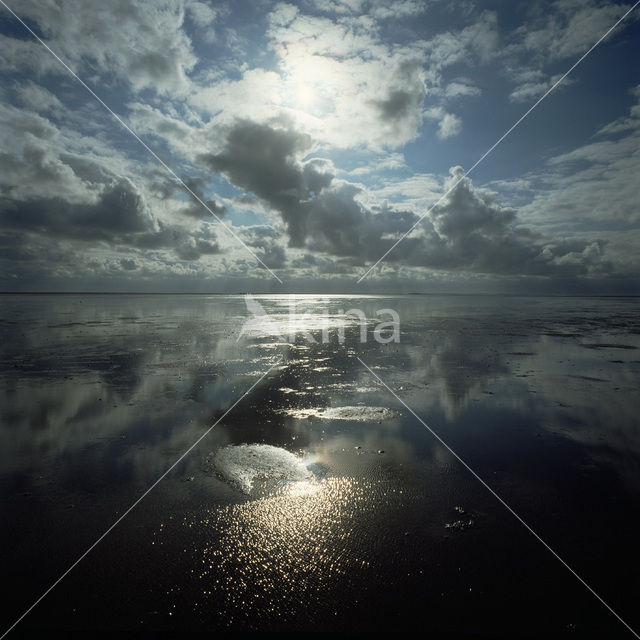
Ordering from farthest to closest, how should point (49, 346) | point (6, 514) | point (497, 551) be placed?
point (49, 346)
point (6, 514)
point (497, 551)

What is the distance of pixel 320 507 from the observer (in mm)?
5543

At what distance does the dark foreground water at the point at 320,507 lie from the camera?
12.5ft

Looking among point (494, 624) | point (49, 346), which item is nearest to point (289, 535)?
point (494, 624)

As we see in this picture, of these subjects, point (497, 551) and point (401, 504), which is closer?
point (497, 551)

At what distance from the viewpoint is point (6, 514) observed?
533 centimetres

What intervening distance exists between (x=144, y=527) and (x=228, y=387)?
7442mm

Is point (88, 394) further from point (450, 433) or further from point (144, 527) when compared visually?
point (450, 433)

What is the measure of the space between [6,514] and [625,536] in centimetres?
879

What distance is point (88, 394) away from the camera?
11359 millimetres

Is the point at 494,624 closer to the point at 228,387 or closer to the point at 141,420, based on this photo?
the point at 141,420

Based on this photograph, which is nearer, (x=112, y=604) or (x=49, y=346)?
(x=112, y=604)

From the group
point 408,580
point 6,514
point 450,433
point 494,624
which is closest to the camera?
point 494,624

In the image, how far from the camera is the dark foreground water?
3.82 m

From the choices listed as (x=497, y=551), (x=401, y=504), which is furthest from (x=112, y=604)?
(x=497, y=551)
